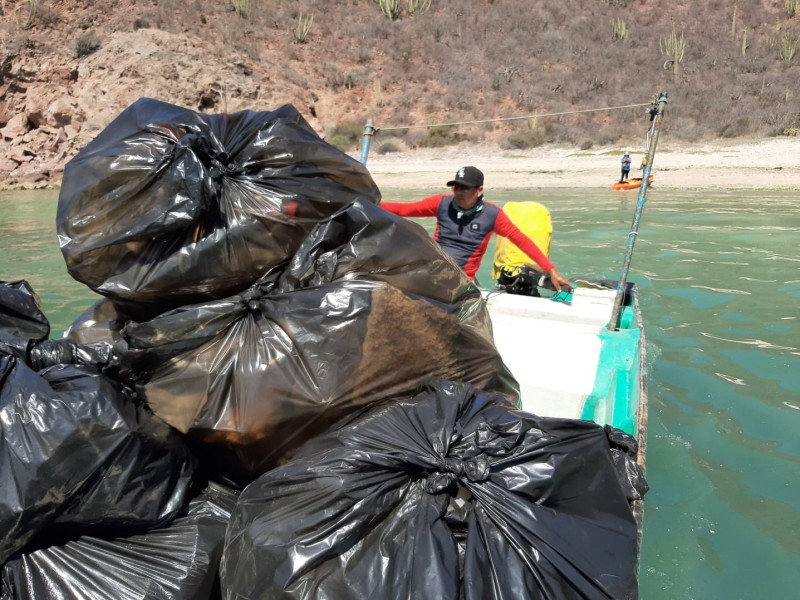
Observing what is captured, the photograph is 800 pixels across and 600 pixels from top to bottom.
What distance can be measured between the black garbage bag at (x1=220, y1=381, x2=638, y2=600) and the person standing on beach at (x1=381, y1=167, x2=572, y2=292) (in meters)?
2.60

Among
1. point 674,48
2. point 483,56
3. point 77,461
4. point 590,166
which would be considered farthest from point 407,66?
point 77,461

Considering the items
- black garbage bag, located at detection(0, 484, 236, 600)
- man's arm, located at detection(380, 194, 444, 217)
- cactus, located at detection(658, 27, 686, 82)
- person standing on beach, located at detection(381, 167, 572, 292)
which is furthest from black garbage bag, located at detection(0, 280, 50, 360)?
cactus, located at detection(658, 27, 686, 82)

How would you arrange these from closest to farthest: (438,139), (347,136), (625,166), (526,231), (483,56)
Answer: (526,231) < (625,166) < (438,139) < (347,136) < (483,56)

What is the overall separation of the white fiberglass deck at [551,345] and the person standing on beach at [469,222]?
0.94 feet

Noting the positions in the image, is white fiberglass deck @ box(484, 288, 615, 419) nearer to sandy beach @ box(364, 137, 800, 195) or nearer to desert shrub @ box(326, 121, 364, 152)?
sandy beach @ box(364, 137, 800, 195)

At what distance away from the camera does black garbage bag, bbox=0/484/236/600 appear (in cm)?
145

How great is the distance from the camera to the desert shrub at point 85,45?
77.2 ft

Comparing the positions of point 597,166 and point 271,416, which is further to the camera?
point 597,166

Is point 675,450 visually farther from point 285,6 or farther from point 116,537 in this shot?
point 285,6

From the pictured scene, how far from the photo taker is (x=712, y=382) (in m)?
4.08

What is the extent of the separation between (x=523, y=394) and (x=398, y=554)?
141cm

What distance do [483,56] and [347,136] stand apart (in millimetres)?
8904

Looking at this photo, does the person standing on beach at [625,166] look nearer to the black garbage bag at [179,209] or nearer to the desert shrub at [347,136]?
the desert shrub at [347,136]

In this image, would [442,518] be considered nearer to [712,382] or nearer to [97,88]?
[712,382]
